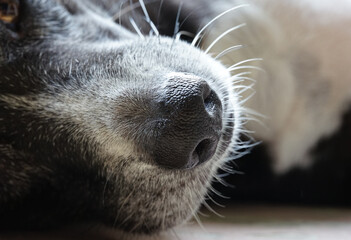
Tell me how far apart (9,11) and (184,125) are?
1.70ft

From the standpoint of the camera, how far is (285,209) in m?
1.61

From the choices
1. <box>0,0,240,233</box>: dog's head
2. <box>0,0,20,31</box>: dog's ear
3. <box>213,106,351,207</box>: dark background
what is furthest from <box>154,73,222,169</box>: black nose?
<box>213,106,351,207</box>: dark background

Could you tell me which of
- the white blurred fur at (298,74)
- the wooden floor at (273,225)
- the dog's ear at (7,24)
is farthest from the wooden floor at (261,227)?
the dog's ear at (7,24)

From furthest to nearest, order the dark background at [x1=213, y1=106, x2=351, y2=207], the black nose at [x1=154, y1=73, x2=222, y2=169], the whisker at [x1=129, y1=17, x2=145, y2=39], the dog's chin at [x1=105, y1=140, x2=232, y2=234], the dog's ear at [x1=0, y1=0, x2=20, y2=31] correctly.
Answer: the dark background at [x1=213, y1=106, x2=351, y2=207], the whisker at [x1=129, y1=17, x2=145, y2=39], the dog's ear at [x1=0, y1=0, x2=20, y2=31], the dog's chin at [x1=105, y1=140, x2=232, y2=234], the black nose at [x1=154, y1=73, x2=222, y2=169]

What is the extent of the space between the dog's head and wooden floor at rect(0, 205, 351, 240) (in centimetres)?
5

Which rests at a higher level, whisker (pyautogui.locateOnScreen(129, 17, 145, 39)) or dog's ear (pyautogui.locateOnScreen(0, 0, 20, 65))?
whisker (pyautogui.locateOnScreen(129, 17, 145, 39))

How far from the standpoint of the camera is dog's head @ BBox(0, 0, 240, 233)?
3.51 feet

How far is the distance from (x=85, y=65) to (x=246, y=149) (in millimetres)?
586

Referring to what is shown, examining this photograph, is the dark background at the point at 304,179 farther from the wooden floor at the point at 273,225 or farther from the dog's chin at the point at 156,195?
the dog's chin at the point at 156,195

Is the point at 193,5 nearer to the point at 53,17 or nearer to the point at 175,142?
the point at 53,17

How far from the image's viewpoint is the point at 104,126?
114 centimetres

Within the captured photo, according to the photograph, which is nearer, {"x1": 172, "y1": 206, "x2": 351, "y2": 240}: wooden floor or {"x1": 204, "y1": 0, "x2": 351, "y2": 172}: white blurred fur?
{"x1": 172, "y1": 206, "x2": 351, "y2": 240}: wooden floor

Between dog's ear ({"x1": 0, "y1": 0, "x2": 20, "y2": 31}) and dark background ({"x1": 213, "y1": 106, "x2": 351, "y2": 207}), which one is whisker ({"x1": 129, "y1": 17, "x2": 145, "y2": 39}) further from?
dark background ({"x1": 213, "y1": 106, "x2": 351, "y2": 207})

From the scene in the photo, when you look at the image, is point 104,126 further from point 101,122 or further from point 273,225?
point 273,225
